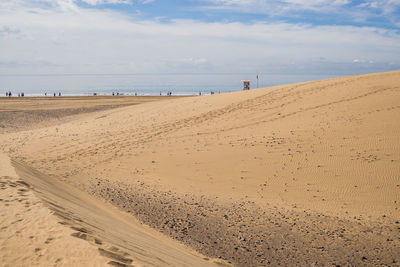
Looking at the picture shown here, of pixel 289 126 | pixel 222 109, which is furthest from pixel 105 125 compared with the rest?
pixel 289 126

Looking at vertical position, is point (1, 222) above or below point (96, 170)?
above

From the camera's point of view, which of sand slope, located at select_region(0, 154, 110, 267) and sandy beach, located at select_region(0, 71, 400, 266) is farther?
sandy beach, located at select_region(0, 71, 400, 266)

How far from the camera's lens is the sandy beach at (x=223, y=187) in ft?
14.9

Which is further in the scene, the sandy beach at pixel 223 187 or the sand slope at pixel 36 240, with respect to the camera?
the sandy beach at pixel 223 187

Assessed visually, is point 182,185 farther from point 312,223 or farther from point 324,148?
point 324,148

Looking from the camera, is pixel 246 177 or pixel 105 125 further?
pixel 105 125

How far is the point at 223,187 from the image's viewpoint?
29.6 feet

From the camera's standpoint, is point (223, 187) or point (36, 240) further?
point (223, 187)

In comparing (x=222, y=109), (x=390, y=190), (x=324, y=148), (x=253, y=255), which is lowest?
(x=253, y=255)

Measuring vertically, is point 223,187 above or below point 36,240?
below

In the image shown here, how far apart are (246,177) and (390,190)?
3540 millimetres

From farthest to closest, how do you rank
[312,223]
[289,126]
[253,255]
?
[289,126] < [312,223] < [253,255]

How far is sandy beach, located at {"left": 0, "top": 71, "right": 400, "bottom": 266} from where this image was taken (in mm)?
4531

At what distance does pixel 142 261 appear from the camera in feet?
12.3
